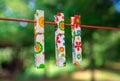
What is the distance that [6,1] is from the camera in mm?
9422

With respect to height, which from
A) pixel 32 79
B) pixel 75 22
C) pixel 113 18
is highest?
pixel 113 18

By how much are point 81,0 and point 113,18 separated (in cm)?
86

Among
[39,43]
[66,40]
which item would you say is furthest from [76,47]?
[66,40]

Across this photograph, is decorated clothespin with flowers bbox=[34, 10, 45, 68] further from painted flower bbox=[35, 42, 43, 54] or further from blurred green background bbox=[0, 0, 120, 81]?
blurred green background bbox=[0, 0, 120, 81]

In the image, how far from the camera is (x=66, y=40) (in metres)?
6.58

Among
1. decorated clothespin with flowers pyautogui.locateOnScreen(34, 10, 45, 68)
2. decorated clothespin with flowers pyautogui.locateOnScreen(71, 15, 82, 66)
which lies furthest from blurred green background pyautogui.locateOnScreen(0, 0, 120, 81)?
decorated clothespin with flowers pyautogui.locateOnScreen(34, 10, 45, 68)

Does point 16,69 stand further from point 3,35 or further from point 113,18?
point 113,18

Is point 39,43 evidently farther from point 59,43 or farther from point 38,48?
point 59,43

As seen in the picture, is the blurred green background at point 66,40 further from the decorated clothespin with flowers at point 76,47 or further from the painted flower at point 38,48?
the painted flower at point 38,48

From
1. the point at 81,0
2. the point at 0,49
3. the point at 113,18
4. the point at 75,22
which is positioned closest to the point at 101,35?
the point at 113,18

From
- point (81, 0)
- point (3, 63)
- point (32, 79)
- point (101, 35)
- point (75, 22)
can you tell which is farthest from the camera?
point (3, 63)

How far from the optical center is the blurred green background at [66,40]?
6.93m

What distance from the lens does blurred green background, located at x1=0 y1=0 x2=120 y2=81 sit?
22.7ft

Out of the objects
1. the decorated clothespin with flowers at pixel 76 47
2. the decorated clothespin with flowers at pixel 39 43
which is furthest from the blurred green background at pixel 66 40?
the decorated clothespin with flowers at pixel 39 43
